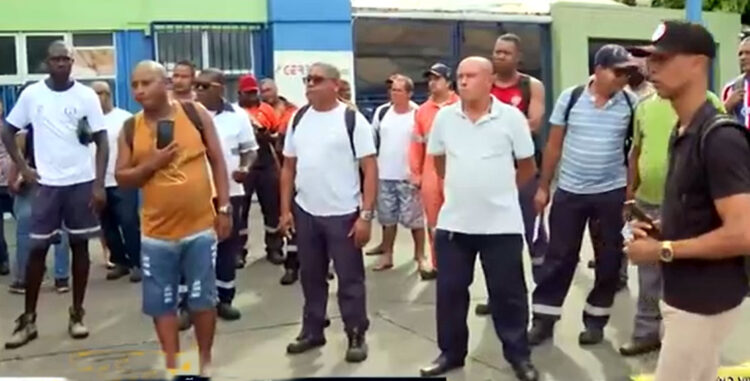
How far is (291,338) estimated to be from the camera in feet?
23.5

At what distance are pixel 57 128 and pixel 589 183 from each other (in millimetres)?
3438

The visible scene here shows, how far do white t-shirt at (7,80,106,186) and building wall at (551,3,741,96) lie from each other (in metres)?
11.3

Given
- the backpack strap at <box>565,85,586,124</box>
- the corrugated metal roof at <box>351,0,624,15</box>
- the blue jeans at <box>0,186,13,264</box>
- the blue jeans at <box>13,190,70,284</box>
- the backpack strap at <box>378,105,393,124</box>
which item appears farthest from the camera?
the corrugated metal roof at <box>351,0,624,15</box>

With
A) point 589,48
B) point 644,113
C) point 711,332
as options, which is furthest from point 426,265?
point 589,48

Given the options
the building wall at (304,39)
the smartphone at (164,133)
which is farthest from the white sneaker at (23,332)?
the building wall at (304,39)

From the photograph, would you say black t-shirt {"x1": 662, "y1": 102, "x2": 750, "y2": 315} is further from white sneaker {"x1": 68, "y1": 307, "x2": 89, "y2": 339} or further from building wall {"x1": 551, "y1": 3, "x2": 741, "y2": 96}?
building wall {"x1": 551, "y1": 3, "x2": 741, "y2": 96}

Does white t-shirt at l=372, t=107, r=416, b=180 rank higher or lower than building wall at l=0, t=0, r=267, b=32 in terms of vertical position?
lower

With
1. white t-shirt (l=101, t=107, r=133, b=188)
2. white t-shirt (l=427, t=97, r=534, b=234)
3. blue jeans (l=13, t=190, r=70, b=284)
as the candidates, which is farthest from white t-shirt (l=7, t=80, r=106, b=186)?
white t-shirt (l=427, t=97, r=534, b=234)

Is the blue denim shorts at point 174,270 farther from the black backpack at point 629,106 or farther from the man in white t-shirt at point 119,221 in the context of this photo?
the man in white t-shirt at point 119,221

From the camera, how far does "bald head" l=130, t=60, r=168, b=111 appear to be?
5672 millimetres

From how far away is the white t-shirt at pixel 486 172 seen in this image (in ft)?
19.2

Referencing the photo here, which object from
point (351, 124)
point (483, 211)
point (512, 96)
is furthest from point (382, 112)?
point (483, 211)

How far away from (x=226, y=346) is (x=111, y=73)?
7287mm

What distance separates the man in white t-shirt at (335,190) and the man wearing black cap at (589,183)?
1.12m
